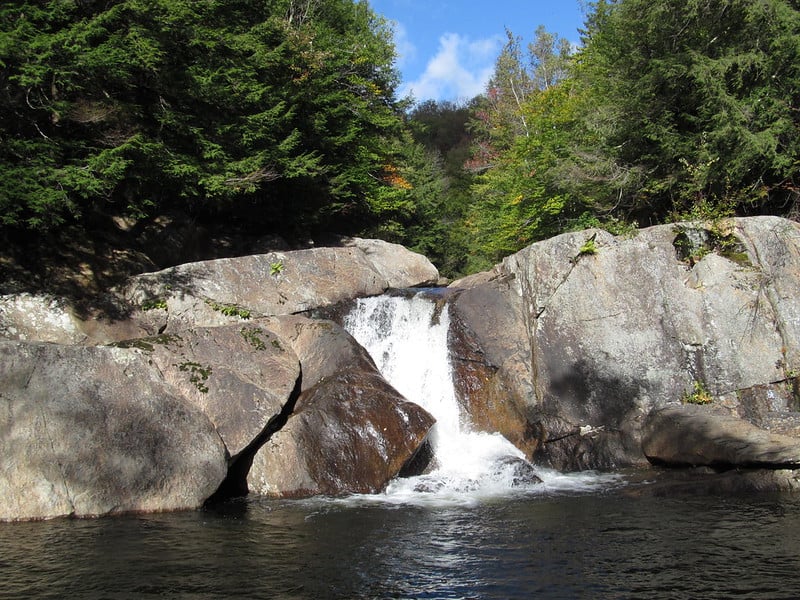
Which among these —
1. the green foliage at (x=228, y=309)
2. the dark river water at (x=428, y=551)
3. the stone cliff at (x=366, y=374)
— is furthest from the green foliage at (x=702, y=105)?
the green foliage at (x=228, y=309)

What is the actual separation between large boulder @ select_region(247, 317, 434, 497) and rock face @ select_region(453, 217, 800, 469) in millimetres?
2760

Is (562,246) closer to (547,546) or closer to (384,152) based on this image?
(547,546)

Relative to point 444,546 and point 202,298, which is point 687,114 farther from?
point 444,546

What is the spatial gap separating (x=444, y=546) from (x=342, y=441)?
3.26 meters

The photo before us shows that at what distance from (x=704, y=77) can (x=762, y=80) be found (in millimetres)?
1341

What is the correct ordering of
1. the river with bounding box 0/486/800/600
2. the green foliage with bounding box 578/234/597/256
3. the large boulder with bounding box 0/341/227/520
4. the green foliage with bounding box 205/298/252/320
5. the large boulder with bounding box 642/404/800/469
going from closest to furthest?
the river with bounding box 0/486/800/600, the large boulder with bounding box 0/341/227/520, the large boulder with bounding box 642/404/800/469, the green foliage with bounding box 578/234/597/256, the green foliage with bounding box 205/298/252/320

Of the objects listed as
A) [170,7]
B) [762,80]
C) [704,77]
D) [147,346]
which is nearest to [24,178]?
[147,346]

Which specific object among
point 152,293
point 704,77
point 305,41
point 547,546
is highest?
point 305,41

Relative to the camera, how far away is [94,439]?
8.55 meters

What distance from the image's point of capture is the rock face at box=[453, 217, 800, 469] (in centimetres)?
1170

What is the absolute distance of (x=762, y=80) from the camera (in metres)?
13.4

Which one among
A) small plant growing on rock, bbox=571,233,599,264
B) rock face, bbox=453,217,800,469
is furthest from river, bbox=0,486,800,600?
small plant growing on rock, bbox=571,233,599,264

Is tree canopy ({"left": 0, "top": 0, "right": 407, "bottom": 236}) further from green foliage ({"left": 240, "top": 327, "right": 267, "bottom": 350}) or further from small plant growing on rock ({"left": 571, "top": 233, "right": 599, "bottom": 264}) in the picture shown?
small plant growing on rock ({"left": 571, "top": 233, "right": 599, "bottom": 264})

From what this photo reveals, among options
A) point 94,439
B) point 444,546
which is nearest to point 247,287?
point 94,439
